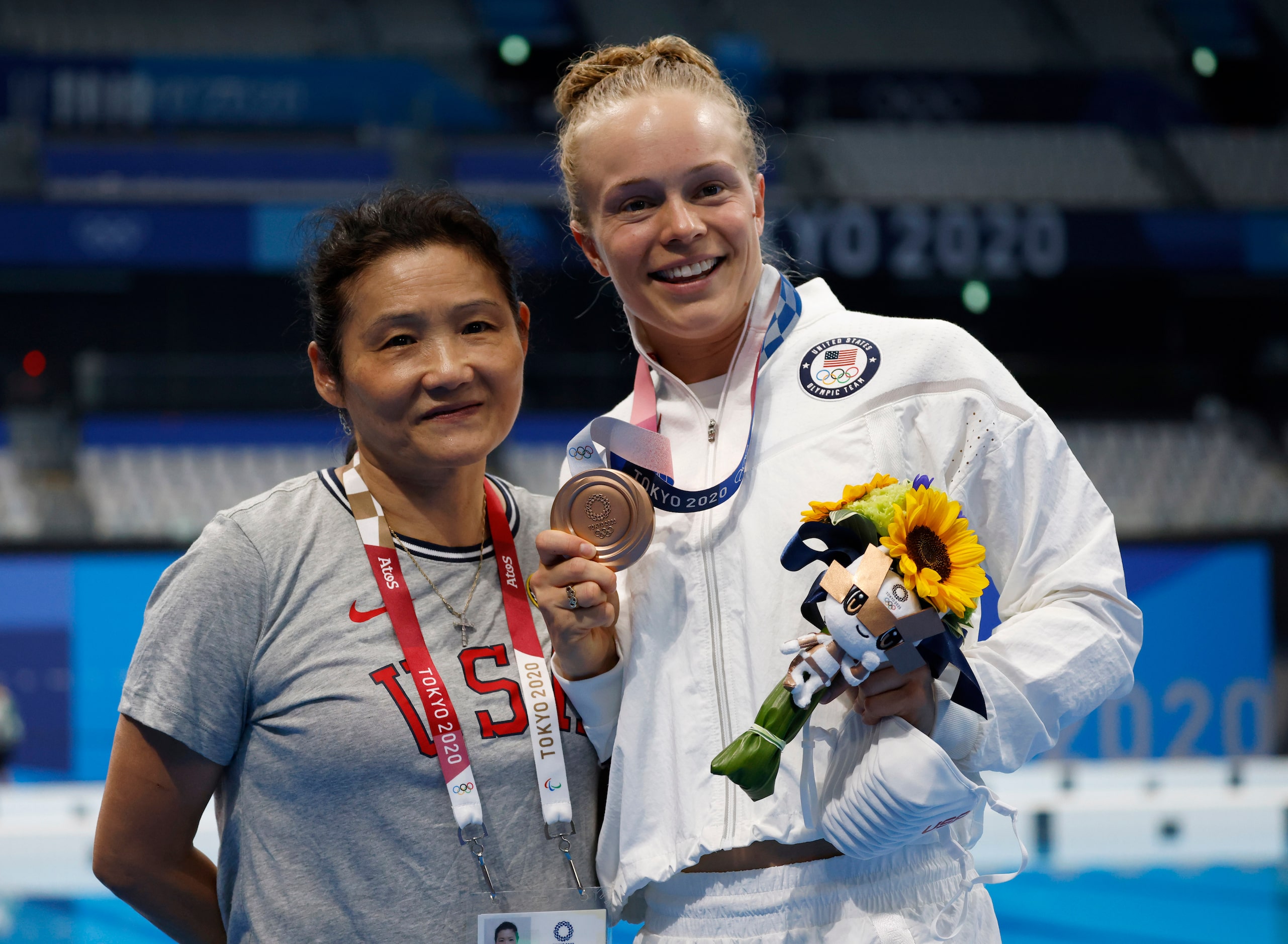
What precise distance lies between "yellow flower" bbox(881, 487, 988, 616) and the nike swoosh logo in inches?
30.1

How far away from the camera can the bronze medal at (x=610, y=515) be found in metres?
1.59

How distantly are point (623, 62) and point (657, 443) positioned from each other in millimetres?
566

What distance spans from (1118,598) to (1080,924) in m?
4.62

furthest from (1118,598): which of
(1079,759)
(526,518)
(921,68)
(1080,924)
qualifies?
(921,68)

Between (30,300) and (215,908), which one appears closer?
(215,908)

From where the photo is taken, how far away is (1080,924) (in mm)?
5504

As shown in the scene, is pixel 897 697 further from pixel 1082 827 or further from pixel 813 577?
pixel 1082 827

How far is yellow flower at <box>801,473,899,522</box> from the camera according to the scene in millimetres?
1405

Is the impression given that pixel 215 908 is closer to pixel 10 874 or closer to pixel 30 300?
pixel 10 874

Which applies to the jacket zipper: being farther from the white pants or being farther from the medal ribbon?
the medal ribbon

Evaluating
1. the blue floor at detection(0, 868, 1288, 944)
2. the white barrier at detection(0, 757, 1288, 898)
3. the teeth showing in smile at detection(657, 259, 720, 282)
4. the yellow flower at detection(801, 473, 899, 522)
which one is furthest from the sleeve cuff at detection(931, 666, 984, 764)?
the white barrier at detection(0, 757, 1288, 898)

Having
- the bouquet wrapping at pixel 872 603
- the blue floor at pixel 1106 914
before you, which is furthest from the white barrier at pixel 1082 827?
the bouquet wrapping at pixel 872 603

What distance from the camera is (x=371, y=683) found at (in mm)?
1685

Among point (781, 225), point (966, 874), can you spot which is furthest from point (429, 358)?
point (781, 225)
